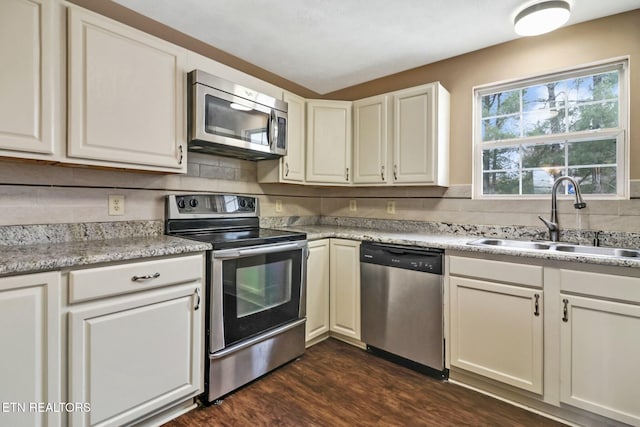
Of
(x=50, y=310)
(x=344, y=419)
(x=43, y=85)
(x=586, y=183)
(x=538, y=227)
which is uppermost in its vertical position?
(x=43, y=85)

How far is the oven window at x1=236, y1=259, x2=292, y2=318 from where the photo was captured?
1883 millimetres

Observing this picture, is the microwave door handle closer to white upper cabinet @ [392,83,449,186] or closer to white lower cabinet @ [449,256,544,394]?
white upper cabinet @ [392,83,449,186]

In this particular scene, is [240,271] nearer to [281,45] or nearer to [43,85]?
[43,85]

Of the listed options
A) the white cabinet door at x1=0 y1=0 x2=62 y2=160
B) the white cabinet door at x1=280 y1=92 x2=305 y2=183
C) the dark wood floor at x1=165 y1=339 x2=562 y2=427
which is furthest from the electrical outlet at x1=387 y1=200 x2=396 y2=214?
the white cabinet door at x1=0 y1=0 x2=62 y2=160

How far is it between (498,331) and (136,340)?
194 cm

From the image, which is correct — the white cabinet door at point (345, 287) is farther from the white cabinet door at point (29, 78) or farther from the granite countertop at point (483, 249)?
the white cabinet door at point (29, 78)

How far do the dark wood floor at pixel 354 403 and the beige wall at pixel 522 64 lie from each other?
5.06 feet

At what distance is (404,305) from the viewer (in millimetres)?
2180

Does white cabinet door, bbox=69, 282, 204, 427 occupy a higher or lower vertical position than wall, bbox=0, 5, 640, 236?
lower

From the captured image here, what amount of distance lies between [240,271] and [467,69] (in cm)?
232

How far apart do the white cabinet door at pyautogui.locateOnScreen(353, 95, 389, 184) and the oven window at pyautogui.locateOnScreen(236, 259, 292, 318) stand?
44.4 inches

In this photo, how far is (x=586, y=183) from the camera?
6.93 ft

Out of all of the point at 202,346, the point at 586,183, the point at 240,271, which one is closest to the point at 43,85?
the point at 240,271

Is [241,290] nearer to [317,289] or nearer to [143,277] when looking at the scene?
[143,277]
